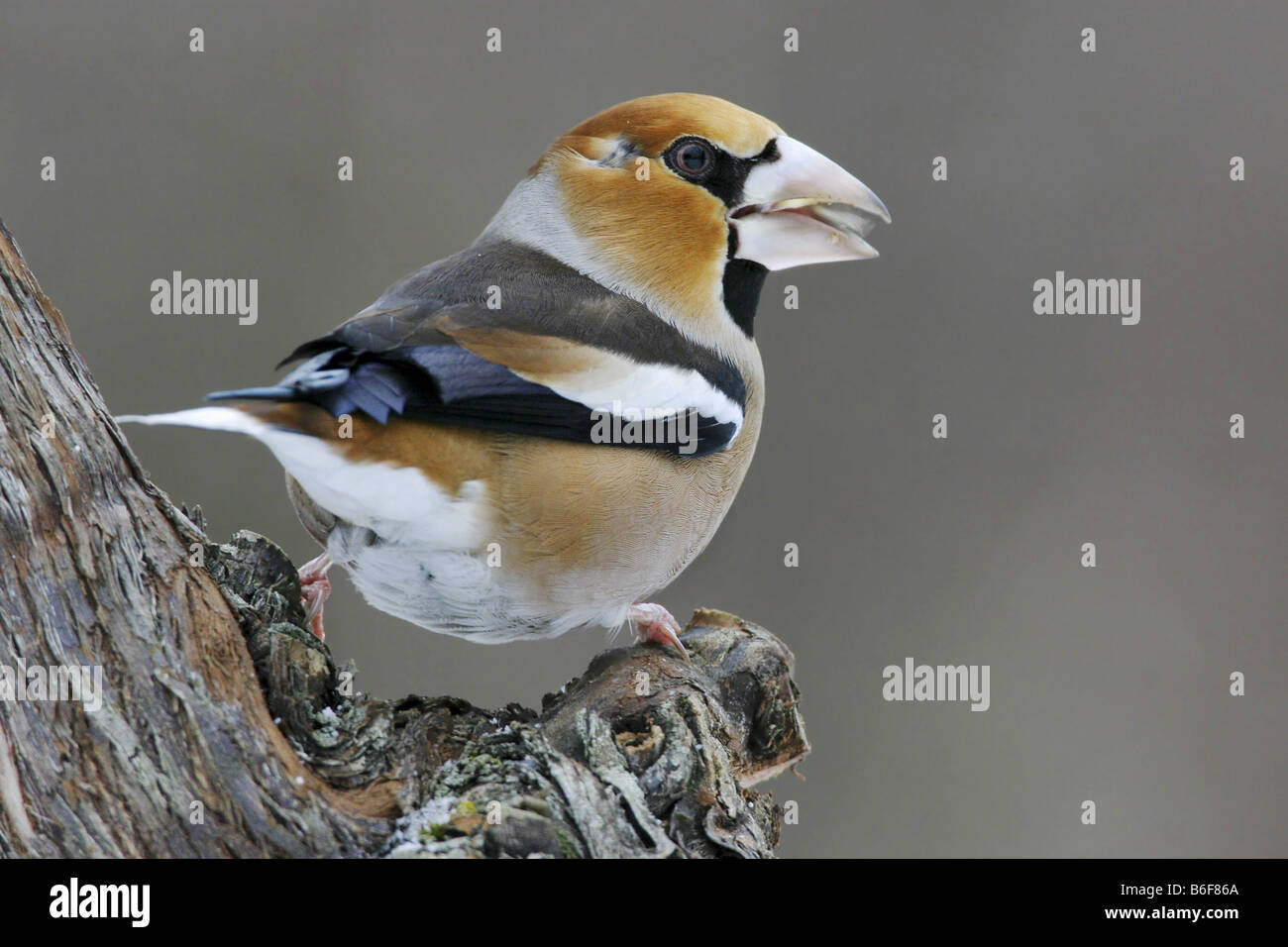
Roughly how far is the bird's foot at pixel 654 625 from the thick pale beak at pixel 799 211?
3.20ft

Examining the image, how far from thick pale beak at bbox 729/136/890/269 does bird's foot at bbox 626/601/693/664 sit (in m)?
0.97

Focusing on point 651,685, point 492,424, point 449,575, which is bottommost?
point 651,685

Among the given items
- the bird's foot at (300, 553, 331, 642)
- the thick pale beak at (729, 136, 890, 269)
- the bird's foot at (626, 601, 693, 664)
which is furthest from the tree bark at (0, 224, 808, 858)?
the thick pale beak at (729, 136, 890, 269)

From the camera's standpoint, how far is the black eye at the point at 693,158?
317cm

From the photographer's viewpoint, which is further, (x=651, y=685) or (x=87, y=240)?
(x=87, y=240)

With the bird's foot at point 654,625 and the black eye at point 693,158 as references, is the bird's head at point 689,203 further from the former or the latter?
the bird's foot at point 654,625

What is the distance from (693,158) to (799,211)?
1.05 feet

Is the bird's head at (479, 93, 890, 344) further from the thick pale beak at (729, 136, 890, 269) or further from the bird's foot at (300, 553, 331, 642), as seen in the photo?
the bird's foot at (300, 553, 331, 642)

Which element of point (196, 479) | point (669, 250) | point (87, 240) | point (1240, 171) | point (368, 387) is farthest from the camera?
point (1240, 171)

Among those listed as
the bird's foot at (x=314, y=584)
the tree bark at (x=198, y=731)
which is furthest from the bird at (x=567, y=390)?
the tree bark at (x=198, y=731)
